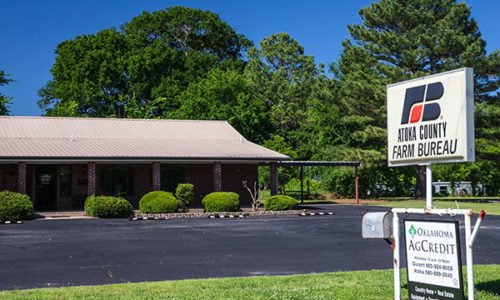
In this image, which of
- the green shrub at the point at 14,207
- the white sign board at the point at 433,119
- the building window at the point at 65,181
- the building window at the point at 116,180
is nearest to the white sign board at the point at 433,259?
the white sign board at the point at 433,119

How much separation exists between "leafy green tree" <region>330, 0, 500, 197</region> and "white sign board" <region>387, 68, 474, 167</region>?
111 feet

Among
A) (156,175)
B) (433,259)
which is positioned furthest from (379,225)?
(156,175)

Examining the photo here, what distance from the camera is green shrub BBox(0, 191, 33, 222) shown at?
23422 millimetres

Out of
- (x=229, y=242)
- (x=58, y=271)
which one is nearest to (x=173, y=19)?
(x=229, y=242)

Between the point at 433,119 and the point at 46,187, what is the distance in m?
26.5

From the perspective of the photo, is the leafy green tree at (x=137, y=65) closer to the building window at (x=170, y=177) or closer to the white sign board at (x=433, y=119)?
the building window at (x=170, y=177)

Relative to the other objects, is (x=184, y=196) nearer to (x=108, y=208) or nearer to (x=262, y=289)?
(x=108, y=208)

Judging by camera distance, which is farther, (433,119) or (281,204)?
(281,204)

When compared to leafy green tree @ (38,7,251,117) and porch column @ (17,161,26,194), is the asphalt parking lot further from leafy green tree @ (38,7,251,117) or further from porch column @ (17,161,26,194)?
leafy green tree @ (38,7,251,117)

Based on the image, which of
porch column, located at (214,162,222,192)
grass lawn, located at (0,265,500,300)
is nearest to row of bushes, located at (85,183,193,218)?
porch column, located at (214,162,222,192)

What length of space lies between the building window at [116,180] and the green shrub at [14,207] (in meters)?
6.81

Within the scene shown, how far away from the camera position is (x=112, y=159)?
28281mm

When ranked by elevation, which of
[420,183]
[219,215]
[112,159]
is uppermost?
[112,159]

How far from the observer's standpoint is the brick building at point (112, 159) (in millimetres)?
28609
